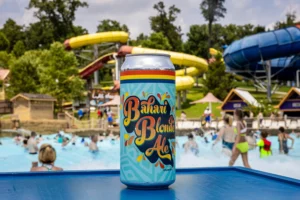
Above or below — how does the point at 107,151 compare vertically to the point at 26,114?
below

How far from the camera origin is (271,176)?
3.42 metres

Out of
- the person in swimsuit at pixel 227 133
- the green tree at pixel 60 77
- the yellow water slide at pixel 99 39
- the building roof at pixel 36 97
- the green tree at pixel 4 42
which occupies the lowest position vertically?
the person in swimsuit at pixel 227 133

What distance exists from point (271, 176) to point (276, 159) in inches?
505

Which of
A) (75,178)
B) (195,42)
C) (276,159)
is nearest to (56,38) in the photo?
(195,42)

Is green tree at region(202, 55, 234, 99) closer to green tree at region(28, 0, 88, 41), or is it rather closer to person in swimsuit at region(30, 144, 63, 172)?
green tree at region(28, 0, 88, 41)

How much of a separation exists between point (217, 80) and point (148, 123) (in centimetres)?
4232

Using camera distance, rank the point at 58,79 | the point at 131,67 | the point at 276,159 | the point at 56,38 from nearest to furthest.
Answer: the point at 131,67 < the point at 276,159 < the point at 58,79 < the point at 56,38

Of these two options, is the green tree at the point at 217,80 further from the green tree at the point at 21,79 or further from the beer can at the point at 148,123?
the beer can at the point at 148,123

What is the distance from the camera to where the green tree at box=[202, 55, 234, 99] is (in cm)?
4434

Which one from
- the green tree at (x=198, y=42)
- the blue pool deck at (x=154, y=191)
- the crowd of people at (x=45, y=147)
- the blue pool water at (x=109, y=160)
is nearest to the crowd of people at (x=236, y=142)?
the blue pool water at (x=109, y=160)

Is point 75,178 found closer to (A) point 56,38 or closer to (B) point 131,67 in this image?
(B) point 131,67

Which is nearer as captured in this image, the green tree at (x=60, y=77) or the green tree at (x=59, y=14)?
the green tree at (x=60, y=77)

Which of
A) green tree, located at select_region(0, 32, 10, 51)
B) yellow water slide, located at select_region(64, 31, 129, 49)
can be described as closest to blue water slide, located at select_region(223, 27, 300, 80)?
yellow water slide, located at select_region(64, 31, 129, 49)

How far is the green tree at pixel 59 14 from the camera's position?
62375mm
